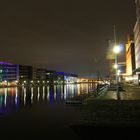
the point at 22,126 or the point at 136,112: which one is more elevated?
the point at 136,112

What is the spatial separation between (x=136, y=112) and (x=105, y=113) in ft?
12.3

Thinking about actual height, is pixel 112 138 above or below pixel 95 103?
below

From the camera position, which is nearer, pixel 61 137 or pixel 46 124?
A: pixel 61 137

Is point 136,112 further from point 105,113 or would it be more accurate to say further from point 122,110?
point 105,113

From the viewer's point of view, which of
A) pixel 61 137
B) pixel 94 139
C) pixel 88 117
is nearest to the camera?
pixel 94 139

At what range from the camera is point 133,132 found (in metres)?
26.5

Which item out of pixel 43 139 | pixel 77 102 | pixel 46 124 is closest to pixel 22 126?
pixel 46 124

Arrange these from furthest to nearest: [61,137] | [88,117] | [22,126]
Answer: [22,126]
[88,117]
[61,137]

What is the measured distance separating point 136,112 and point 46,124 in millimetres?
13813

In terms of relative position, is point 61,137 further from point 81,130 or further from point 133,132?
point 133,132

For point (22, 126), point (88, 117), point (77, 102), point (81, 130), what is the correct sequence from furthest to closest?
point (77, 102)
point (22, 126)
point (88, 117)
point (81, 130)

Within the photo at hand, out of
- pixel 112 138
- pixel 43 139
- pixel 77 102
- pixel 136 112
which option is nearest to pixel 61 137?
pixel 43 139

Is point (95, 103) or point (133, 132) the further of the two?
point (95, 103)

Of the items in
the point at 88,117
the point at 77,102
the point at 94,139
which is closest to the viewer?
the point at 94,139
